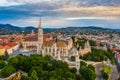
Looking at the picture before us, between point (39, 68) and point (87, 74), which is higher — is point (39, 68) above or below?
above

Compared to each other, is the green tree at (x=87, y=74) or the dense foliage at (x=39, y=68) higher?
the dense foliage at (x=39, y=68)

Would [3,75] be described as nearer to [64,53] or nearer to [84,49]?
[64,53]

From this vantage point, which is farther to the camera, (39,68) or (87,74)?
(87,74)

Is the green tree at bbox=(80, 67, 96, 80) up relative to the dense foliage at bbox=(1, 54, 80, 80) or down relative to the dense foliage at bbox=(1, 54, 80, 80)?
down

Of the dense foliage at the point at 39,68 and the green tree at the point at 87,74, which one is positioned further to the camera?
the green tree at the point at 87,74

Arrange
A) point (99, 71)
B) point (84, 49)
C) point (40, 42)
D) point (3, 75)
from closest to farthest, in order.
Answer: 1. point (3, 75)
2. point (99, 71)
3. point (40, 42)
4. point (84, 49)

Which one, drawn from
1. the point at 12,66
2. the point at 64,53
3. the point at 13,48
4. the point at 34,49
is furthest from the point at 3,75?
the point at 13,48

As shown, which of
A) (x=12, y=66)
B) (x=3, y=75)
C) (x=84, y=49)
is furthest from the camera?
(x=84, y=49)

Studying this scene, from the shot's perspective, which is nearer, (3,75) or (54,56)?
(3,75)

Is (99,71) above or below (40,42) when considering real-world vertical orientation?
below

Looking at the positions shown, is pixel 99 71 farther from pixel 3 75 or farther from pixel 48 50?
pixel 3 75

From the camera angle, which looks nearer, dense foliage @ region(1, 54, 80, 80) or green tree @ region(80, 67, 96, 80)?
dense foliage @ region(1, 54, 80, 80)
